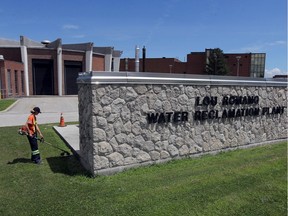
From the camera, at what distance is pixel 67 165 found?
24.4 feet

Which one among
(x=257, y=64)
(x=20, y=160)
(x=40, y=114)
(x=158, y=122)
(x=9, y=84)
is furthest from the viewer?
(x=257, y=64)

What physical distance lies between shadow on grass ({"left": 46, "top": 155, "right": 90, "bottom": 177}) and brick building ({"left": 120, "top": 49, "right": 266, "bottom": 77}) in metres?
82.1

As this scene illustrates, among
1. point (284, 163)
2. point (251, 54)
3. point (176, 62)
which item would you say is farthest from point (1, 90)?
point (251, 54)

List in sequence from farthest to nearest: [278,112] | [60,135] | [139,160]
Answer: [60,135]
[278,112]
[139,160]

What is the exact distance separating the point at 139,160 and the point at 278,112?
20.1 feet

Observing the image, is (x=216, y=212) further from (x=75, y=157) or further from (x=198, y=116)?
(x=75, y=157)

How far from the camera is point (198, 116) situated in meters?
8.18

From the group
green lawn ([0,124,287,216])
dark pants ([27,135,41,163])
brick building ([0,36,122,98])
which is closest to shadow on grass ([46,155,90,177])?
green lawn ([0,124,287,216])

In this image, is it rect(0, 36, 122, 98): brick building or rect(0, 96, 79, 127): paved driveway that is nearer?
rect(0, 96, 79, 127): paved driveway

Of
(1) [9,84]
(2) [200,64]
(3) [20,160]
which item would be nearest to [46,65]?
(1) [9,84]

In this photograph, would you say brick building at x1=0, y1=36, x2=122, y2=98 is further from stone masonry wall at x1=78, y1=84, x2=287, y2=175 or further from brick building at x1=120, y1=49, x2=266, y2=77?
brick building at x1=120, y1=49, x2=266, y2=77

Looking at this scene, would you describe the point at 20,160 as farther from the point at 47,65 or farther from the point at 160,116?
the point at 47,65

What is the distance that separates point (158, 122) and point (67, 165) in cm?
258

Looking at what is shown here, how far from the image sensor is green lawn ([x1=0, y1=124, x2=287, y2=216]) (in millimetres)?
4883
